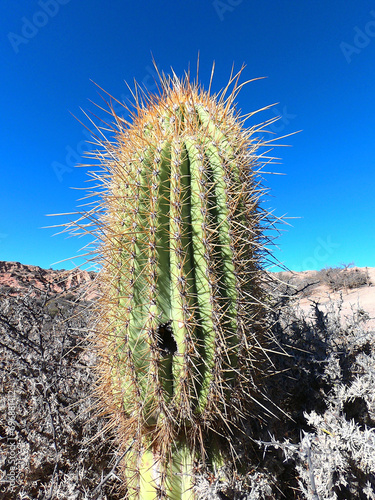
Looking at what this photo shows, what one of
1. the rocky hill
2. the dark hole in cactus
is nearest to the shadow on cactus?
the dark hole in cactus

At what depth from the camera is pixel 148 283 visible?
5.27 feet

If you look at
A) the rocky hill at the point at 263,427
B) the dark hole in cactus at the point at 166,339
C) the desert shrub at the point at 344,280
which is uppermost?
the desert shrub at the point at 344,280

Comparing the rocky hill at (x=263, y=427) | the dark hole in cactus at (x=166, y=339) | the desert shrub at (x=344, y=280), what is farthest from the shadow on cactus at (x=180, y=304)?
the desert shrub at (x=344, y=280)

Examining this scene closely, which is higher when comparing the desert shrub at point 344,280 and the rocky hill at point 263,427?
the desert shrub at point 344,280

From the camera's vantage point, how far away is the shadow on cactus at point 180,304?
157 centimetres

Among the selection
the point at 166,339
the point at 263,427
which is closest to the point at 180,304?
the point at 166,339

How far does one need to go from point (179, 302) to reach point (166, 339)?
226 millimetres

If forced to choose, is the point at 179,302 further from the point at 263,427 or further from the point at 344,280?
the point at 344,280

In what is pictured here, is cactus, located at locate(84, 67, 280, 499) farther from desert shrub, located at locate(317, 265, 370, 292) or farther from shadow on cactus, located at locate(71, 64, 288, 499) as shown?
desert shrub, located at locate(317, 265, 370, 292)

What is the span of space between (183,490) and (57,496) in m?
0.79

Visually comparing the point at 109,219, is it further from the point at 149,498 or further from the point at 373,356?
the point at 373,356

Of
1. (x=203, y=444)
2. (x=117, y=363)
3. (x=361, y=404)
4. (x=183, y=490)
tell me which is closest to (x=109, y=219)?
(x=117, y=363)

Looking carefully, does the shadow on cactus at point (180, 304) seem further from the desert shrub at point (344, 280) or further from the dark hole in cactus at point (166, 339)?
the desert shrub at point (344, 280)

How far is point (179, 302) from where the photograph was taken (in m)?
1.58
